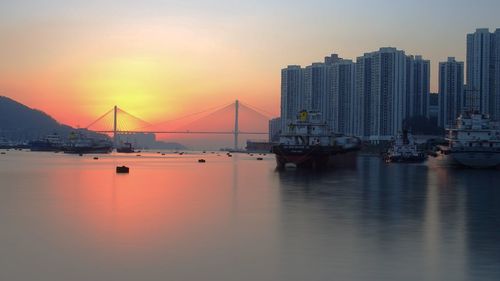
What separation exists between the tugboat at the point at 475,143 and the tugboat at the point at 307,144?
1477 cm

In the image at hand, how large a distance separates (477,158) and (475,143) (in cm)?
318

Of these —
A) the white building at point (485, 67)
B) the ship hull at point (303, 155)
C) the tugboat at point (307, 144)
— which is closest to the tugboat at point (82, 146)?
the white building at point (485, 67)

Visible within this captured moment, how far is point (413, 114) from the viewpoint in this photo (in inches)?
→ 7451

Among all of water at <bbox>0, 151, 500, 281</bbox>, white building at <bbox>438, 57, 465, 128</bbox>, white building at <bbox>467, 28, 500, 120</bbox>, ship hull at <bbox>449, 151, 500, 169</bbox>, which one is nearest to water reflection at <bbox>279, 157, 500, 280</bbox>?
water at <bbox>0, 151, 500, 281</bbox>

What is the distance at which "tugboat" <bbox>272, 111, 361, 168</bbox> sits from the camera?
71812mm

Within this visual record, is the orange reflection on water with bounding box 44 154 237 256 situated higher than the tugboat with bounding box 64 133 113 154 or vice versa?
the tugboat with bounding box 64 133 113 154

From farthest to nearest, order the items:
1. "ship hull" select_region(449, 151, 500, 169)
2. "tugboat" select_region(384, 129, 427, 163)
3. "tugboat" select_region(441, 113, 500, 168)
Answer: "tugboat" select_region(384, 129, 427, 163)
"tugboat" select_region(441, 113, 500, 168)
"ship hull" select_region(449, 151, 500, 169)

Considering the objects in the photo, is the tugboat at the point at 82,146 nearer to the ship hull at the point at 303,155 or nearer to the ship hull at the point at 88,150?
the ship hull at the point at 88,150

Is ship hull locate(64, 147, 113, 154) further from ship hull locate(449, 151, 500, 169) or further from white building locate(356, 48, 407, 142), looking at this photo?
ship hull locate(449, 151, 500, 169)

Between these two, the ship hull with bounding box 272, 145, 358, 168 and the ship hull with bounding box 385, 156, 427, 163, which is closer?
the ship hull with bounding box 272, 145, 358, 168

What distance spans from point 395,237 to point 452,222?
540 centimetres

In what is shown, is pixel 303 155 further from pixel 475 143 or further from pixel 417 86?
pixel 417 86

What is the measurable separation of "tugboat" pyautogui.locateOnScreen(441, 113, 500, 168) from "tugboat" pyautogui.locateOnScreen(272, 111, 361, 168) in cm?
1477

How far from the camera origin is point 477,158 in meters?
73.0
